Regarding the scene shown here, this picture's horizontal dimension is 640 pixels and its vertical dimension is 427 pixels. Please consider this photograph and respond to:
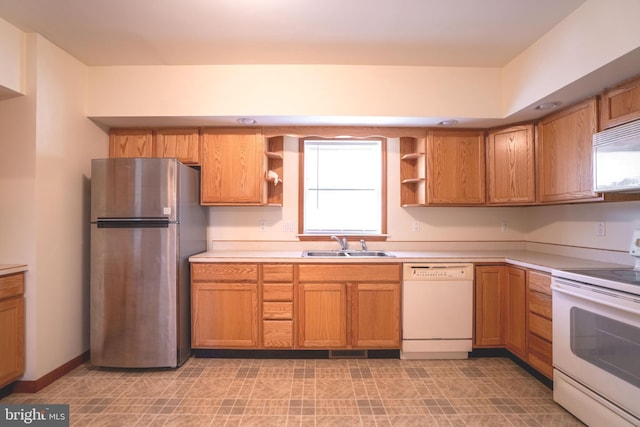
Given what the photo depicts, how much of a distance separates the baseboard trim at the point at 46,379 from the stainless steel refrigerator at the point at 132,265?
0.64 ft

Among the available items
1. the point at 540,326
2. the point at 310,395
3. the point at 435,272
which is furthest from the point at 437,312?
the point at 310,395

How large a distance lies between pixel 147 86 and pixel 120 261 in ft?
4.94

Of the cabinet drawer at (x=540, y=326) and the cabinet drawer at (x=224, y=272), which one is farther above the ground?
the cabinet drawer at (x=224, y=272)

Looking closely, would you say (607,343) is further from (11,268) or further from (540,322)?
(11,268)

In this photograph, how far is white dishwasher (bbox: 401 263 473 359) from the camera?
2693 millimetres

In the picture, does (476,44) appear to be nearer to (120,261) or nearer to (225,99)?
(225,99)

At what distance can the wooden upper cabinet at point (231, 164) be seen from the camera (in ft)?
9.63

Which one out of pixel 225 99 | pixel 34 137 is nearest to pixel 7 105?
pixel 34 137

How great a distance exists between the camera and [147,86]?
270 centimetres

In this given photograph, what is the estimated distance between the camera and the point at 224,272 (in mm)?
2701

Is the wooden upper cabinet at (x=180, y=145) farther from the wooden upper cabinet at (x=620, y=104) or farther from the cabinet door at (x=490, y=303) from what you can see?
the wooden upper cabinet at (x=620, y=104)

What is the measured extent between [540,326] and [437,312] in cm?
73

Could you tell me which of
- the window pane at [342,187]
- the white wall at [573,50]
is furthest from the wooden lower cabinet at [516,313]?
the white wall at [573,50]

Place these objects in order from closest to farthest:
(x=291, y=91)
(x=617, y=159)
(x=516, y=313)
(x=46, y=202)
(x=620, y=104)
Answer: (x=617, y=159)
(x=620, y=104)
(x=46, y=202)
(x=516, y=313)
(x=291, y=91)
